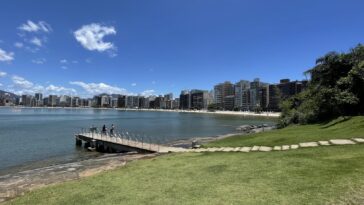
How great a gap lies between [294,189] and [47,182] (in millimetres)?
12353

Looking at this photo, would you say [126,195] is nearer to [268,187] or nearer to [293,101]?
[268,187]

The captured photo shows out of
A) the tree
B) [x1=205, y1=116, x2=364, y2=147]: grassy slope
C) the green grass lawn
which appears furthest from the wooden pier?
the tree

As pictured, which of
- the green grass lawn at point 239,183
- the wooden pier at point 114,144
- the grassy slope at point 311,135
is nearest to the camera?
the green grass lawn at point 239,183

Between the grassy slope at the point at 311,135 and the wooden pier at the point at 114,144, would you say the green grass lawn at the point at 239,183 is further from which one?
the wooden pier at the point at 114,144

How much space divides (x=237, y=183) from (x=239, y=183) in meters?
0.06

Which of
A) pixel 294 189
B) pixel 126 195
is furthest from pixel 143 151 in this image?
pixel 294 189

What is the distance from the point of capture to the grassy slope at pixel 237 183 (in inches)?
340

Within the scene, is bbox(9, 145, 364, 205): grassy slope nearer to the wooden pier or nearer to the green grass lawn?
the green grass lawn

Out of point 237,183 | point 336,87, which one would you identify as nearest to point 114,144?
point 336,87

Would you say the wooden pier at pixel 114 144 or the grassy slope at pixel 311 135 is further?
the wooden pier at pixel 114 144

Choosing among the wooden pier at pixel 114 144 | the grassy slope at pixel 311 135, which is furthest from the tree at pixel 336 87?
the wooden pier at pixel 114 144

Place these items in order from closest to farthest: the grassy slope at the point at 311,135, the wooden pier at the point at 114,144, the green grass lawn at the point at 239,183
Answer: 1. the green grass lawn at the point at 239,183
2. the grassy slope at the point at 311,135
3. the wooden pier at the point at 114,144

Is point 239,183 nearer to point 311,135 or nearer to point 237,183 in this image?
point 237,183

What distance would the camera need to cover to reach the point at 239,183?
33.2 feet
